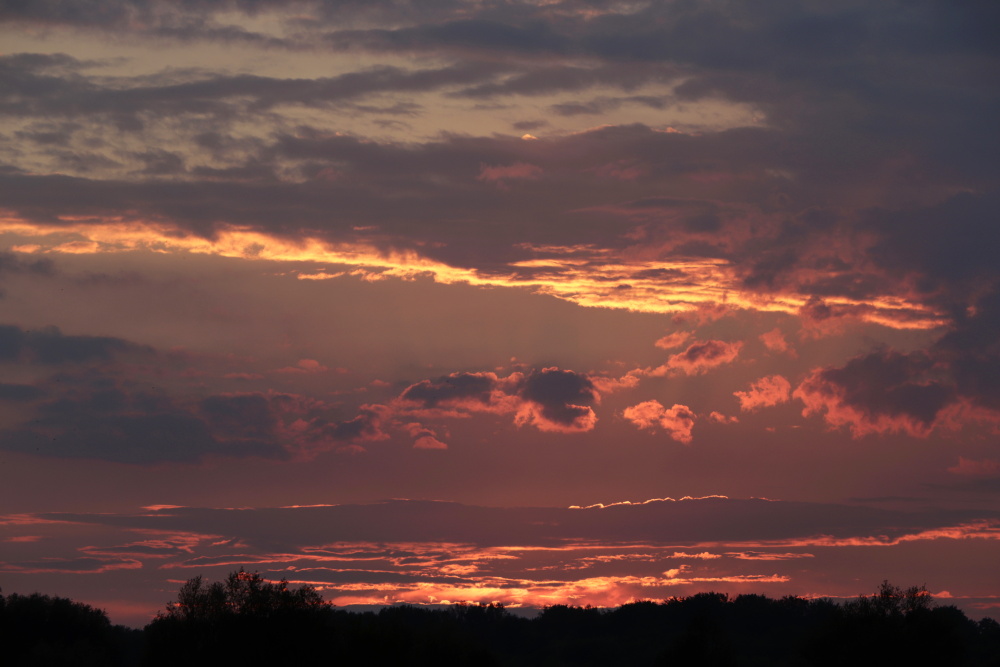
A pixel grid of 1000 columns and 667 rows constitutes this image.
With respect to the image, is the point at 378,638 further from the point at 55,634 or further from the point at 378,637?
the point at 55,634

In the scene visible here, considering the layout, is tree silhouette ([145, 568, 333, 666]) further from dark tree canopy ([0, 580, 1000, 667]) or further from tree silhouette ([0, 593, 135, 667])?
tree silhouette ([0, 593, 135, 667])

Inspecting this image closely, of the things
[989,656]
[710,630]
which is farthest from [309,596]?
[989,656]

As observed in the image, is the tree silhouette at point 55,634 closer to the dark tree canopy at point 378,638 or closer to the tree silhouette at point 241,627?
the dark tree canopy at point 378,638

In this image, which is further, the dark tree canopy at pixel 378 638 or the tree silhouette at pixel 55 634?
the tree silhouette at pixel 55 634

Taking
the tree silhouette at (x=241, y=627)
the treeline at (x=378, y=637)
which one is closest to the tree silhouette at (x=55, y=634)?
the treeline at (x=378, y=637)

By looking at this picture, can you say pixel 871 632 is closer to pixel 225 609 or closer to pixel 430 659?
pixel 430 659

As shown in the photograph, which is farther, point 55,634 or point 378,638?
point 55,634

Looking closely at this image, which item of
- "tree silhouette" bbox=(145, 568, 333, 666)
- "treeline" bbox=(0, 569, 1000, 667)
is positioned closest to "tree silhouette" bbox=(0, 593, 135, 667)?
"treeline" bbox=(0, 569, 1000, 667)

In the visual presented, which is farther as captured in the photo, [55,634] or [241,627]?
[55,634]

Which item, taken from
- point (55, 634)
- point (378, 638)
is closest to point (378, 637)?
point (378, 638)

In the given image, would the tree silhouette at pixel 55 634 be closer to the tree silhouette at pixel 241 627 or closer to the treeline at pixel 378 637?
the treeline at pixel 378 637

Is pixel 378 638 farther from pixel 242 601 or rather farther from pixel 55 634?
pixel 55 634

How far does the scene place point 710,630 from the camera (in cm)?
9825

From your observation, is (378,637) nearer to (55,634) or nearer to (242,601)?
(242,601)
